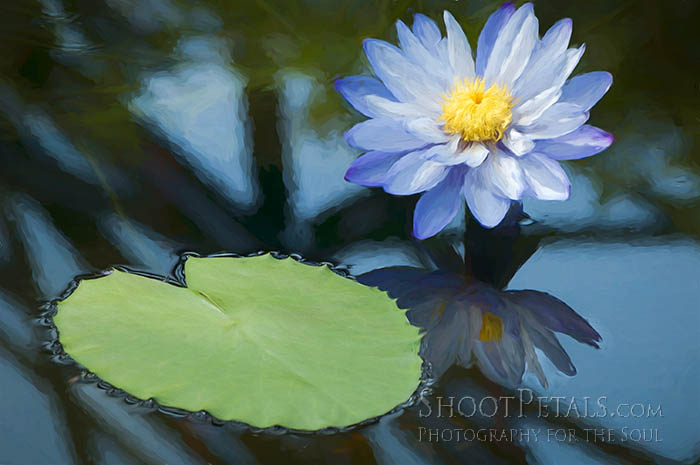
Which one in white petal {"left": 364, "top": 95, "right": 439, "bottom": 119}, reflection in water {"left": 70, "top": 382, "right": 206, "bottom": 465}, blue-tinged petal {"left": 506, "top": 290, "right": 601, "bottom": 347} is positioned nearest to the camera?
reflection in water {"left": 70, "top": 382, "right": 206, "bottom": 465}

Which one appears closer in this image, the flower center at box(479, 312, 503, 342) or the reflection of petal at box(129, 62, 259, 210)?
the flower center at box(479, 312, 503, 342)

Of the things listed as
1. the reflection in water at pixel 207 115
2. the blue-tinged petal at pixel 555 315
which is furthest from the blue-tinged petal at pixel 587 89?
the reflection in water at pixel 207 115

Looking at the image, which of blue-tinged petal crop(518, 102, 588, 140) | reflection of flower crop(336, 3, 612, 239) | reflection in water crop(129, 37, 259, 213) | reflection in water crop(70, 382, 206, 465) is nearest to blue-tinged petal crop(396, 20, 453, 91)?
reflection of flower crop(336, 3, 612, 239)

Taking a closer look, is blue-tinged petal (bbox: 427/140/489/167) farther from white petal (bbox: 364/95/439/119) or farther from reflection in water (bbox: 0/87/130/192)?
reflection in water (bbox: 0/87/130/192)

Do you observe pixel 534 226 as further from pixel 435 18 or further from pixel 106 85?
pixel 106 85

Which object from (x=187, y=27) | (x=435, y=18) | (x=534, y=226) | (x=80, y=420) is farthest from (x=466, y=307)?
(x=187, y=27)

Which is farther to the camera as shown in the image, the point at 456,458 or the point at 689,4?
the point at 689,4

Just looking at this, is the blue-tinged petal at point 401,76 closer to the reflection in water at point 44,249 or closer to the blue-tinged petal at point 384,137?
the blue-tinged petal at point 384,137
